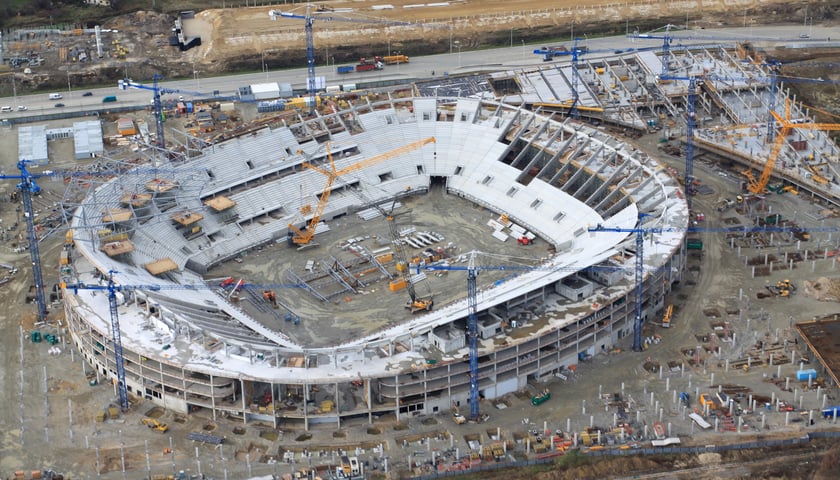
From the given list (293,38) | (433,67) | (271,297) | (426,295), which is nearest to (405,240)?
(426,295)

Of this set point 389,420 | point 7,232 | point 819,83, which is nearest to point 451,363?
point 389,420

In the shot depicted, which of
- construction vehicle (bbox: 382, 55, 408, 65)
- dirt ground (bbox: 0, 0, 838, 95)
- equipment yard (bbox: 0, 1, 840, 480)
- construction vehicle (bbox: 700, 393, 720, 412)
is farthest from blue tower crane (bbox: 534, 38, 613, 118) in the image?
construction vehicle (bbox: 700, 393, 720, 412)

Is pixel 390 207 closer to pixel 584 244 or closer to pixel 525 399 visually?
pixel 584 244

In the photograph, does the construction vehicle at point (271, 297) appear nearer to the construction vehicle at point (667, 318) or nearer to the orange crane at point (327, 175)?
the orange crane at point (327, 175)

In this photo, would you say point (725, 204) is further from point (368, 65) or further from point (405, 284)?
point (368, 65)

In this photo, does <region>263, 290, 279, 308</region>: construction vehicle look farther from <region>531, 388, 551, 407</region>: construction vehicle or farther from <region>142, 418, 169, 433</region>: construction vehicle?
<region>531, 388, 551, 407</region>: construction vehicle

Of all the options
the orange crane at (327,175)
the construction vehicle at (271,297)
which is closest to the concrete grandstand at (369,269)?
the orange crane at (327,175)
